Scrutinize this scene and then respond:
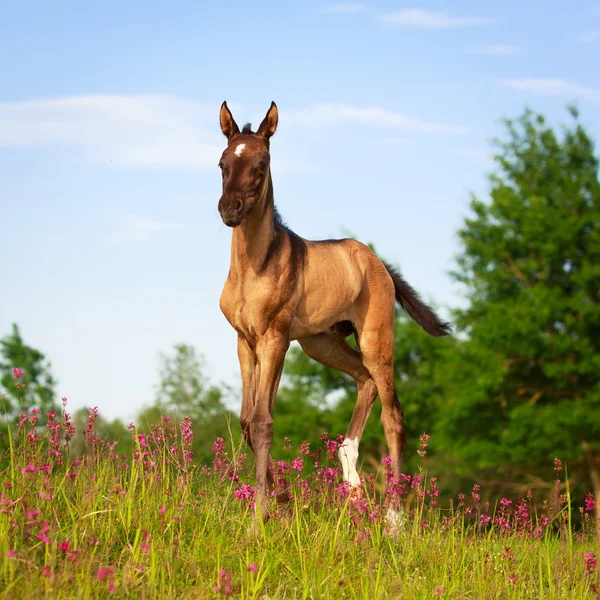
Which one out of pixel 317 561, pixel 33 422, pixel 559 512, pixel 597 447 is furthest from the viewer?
pixel 597 447

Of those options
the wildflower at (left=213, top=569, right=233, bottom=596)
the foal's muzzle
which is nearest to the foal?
the foal's muzzle

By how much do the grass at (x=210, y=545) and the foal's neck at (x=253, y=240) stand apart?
63.8 inches

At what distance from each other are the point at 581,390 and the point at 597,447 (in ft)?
8.46

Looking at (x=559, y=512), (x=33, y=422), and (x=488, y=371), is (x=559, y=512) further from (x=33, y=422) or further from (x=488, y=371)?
(x=488, y=371)

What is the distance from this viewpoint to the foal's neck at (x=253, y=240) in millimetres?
7746

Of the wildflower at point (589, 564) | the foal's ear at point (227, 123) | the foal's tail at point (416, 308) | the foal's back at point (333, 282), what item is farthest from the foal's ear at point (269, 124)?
the wildflower at point (589, 564)

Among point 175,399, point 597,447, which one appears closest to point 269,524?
point 597,447

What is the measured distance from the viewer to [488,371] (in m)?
32.5

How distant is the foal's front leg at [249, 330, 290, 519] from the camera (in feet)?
23.9

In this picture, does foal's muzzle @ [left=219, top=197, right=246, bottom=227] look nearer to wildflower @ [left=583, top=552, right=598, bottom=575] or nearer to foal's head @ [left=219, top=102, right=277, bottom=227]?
foal's head @ [left=219, top=102, right=277, bottom=227]

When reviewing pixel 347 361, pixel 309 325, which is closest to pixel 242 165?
pixel 309 325

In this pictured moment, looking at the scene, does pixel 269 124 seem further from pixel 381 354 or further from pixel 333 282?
pixel 381 354

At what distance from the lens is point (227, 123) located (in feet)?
25.6

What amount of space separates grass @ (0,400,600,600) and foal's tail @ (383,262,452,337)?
3.10 m
